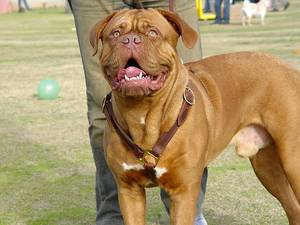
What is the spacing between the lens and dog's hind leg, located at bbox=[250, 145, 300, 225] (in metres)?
4.96

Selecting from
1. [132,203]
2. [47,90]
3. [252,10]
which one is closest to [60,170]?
[132,203]

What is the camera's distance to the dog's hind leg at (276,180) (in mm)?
4965

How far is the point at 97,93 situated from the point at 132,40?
1.30m

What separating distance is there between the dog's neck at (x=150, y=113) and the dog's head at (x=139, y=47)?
0.63 feet

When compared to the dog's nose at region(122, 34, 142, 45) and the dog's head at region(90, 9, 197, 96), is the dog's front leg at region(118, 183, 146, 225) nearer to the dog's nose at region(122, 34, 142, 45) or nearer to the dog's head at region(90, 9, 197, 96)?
the dog's head at region(90, 9, 197, 96)

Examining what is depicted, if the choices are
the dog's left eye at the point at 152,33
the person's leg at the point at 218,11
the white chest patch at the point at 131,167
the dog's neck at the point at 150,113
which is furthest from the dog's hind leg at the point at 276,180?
the person's leg at the point at 218,11

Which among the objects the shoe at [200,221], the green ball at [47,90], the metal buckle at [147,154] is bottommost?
the green ball at [47,90]

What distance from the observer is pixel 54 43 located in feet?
71.3

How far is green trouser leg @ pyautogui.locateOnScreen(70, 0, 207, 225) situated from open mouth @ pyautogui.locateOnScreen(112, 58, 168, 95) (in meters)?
1.14

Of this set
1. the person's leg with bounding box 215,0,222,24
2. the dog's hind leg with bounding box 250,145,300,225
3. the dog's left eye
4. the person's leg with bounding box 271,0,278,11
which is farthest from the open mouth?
the person's leg with bounding box 271,0,278,11

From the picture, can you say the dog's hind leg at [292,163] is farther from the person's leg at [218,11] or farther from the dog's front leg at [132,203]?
the person's leg at [218,11]

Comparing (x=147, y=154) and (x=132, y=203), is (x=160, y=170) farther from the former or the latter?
(x=132, y=203)

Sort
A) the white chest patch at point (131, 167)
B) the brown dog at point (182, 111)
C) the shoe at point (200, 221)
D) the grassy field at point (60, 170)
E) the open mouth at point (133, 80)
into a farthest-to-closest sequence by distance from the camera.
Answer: the grassy field at point (60, 170) < the shoe at point (200, 221) < the white chest patch at point (131, 167) < the brown dog at point (182, 111) < the open mouth at point (133, 80)

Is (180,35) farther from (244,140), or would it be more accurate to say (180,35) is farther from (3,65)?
(3,65)
